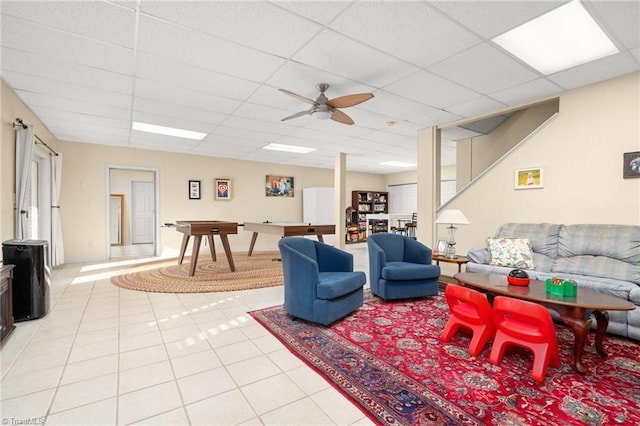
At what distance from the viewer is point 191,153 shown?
7.44 meters

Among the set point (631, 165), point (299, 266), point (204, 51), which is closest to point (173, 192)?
point (204, 51)

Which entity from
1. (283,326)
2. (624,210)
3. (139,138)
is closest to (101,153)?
(139,138)

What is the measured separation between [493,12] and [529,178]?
2658mm

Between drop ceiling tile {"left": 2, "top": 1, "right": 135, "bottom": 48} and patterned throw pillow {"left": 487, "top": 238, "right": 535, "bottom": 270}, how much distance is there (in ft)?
14.2

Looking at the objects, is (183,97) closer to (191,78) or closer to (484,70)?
(191,78)

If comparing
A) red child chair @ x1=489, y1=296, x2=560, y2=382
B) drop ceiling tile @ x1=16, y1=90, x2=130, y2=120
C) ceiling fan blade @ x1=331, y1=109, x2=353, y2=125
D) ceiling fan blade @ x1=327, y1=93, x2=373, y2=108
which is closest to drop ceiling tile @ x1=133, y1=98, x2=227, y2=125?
drop ceiling tile @ x1=16, y1=90, x2=130, y2=120

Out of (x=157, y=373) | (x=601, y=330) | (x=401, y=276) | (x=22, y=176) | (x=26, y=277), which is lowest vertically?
(x=157, y=373)

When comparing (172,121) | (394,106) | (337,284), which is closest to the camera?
(337,284)

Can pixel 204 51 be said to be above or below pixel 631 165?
above

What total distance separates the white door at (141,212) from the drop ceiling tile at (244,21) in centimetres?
879

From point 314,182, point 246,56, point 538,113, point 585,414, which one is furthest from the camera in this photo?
point 314,182

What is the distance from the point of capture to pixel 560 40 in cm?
268

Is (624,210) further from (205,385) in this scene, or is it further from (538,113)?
(205,385)

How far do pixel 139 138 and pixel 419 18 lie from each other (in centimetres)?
568
